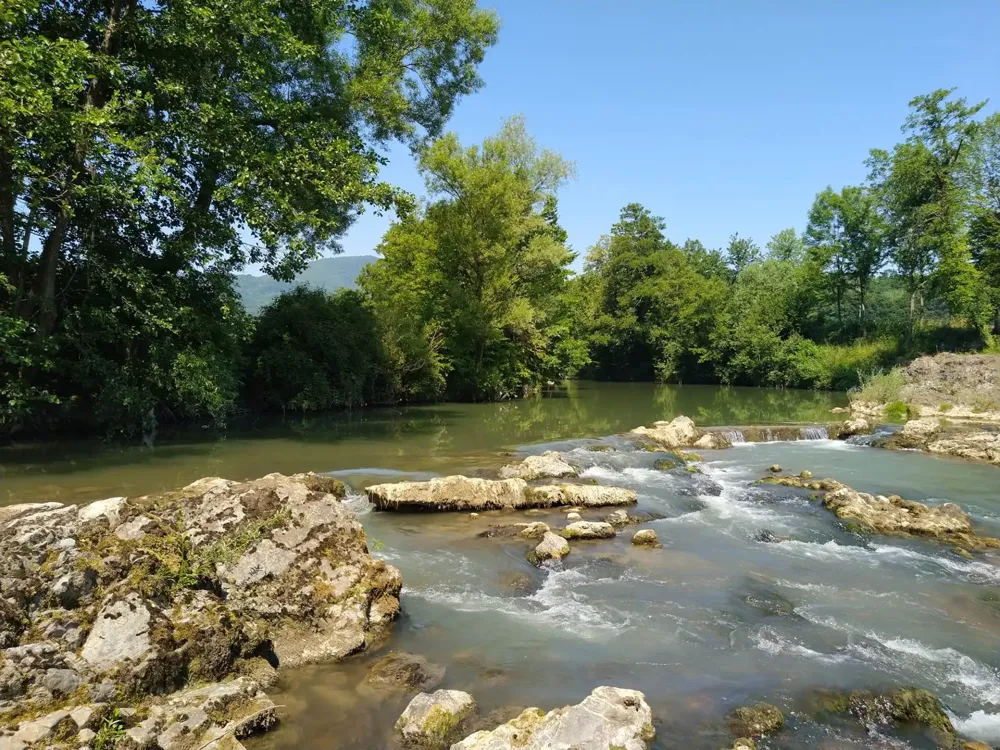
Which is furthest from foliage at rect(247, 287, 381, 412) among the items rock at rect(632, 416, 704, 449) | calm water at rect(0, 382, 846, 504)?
rock at rect(632, 416, 704, 449)

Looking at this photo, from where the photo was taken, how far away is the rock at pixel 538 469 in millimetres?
14248

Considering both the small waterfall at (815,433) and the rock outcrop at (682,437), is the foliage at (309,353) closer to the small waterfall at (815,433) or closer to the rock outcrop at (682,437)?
the rock outcrop at (682,437)

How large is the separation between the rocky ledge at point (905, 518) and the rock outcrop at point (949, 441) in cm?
860

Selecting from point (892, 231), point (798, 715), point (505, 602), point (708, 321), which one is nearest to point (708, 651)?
point (798, 715)

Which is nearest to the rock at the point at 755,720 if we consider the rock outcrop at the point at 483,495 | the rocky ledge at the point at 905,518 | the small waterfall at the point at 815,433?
the rock outcrop at the point at 483,495

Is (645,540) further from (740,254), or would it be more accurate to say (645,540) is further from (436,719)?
(740,254)

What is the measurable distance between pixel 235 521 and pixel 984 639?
27.1ft

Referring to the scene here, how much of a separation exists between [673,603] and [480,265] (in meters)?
27.1

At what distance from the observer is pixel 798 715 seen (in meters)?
5.32

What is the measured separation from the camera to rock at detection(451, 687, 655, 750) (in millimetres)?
4285

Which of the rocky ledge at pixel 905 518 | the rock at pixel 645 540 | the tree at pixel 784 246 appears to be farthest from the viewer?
the tree at pixel 784 246

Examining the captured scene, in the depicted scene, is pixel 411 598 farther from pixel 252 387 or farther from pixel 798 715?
pixel 252 387

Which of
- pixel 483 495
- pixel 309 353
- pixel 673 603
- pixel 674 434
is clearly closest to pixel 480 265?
pixel 309 353

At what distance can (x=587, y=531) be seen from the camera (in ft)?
33.7
